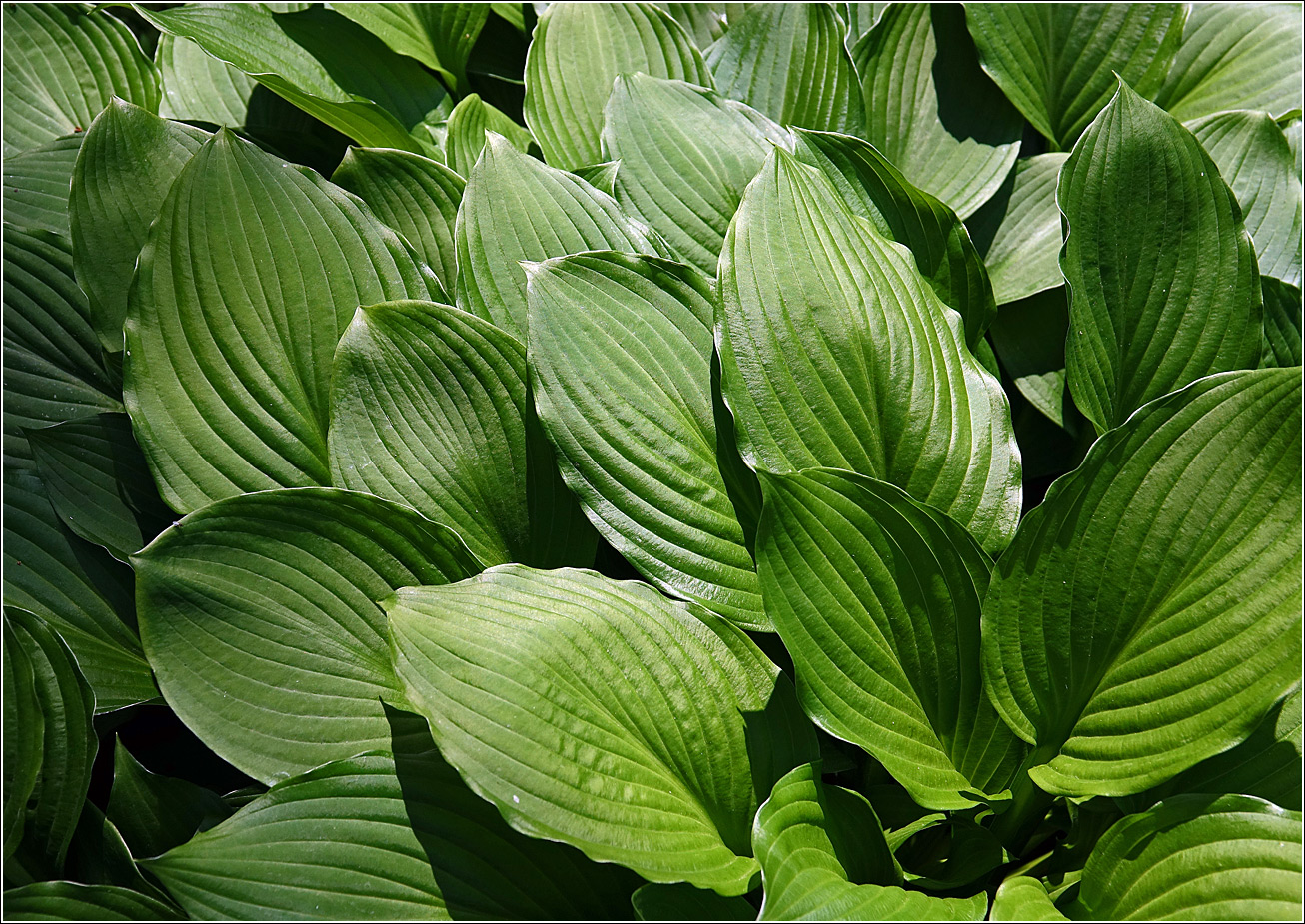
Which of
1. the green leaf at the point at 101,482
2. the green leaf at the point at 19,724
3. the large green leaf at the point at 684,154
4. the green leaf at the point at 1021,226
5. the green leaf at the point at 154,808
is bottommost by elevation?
the green leaf at the point at 154,808

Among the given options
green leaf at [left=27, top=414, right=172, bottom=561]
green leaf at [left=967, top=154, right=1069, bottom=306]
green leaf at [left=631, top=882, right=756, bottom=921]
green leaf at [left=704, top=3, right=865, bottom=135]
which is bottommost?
green leaf at [left=631, top=882, right=756, bottom=921]

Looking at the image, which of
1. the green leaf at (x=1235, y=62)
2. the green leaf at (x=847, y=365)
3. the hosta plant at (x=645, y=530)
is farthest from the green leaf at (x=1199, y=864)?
the green leaf at (x=1235, y=62)

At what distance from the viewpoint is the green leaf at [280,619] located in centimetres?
90

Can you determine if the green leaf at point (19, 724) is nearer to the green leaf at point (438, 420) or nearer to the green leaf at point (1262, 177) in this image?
the green leaf at point (438, 420)

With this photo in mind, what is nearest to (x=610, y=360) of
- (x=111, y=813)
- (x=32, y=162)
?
(x=111, y=813)

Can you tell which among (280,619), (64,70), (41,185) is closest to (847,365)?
(280,619)

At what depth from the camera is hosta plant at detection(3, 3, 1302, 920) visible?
809 millimetres

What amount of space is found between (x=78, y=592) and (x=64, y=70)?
0.97 m

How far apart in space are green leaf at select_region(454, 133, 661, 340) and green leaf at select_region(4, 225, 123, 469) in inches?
20.5

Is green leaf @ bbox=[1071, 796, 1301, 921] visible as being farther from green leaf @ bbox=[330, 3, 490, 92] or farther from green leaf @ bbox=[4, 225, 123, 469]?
green leaf @ bbox=[330, 3, 490, 92]

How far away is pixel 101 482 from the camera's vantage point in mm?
1121

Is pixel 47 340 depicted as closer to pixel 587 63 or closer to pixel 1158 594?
pixel 587 63

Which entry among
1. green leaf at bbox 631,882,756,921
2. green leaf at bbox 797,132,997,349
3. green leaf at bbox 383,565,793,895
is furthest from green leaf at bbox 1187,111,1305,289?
green leaf at bbox 631,882,756,921

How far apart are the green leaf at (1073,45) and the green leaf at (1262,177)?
0.15 m
